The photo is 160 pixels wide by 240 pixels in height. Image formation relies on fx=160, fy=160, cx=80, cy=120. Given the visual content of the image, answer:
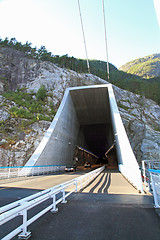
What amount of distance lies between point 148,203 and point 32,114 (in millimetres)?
28388

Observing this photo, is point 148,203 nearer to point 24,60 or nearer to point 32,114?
point 32,114

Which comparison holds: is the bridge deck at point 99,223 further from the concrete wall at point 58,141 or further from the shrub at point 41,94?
the shrub at point 41,94

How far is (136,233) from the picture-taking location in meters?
3.26

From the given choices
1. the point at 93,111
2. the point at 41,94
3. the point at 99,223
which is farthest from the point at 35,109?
the point at 99,223

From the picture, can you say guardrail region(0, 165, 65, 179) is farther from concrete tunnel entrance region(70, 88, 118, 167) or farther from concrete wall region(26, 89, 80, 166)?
concrete tunnel entrance region(70, 88, 118, 167)

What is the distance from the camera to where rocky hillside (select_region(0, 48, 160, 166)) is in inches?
1009

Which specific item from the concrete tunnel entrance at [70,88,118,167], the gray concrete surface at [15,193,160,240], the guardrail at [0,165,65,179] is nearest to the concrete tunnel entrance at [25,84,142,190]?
the concrete tunnel entrance at [70,88,118,167]

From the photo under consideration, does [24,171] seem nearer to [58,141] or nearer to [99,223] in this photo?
[58,141]

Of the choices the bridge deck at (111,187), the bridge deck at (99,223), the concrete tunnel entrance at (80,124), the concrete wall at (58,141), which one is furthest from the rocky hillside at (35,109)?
the bridge deck at (99,223)

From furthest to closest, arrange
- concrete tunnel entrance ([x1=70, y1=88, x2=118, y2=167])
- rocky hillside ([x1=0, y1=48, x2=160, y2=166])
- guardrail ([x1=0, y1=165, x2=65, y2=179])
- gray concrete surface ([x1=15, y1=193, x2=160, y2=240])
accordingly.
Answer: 1. concrete tunnel entrance ([x1=70, y1=88, x2=118, y2=167])
2. rocky hillside ([x1=0, y1=48, x2=160, y2=166])
3. guardrail ([x1=0, y1=165, x2=65, y2=179])
4. gray concrete surface ([x1=15, y1=193, x2=160, y2=240])

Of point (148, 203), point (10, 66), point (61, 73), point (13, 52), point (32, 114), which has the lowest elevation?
point (148, 203)

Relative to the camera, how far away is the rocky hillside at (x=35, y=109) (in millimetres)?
25625

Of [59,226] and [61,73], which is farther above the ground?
[61,73]

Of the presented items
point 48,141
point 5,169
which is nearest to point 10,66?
point 48,141
